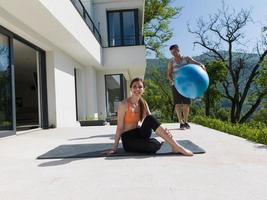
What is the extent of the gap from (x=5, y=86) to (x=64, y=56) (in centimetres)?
476

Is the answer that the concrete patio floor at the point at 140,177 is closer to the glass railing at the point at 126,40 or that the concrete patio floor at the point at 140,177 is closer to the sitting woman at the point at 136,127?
the sitting woman at the point at 136,127

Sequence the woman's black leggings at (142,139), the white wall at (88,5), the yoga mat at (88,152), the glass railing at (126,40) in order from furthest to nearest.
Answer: the glass railing at (126,40)
the white wall at (88,5)
the yoga mat at (88,152)
the woman's black leggings at (142,139)

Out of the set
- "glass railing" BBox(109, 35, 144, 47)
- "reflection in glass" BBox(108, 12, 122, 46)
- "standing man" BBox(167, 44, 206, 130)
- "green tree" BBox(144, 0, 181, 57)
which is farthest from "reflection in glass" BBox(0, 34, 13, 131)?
"green tree" BBox(144, 0, 181, 57)

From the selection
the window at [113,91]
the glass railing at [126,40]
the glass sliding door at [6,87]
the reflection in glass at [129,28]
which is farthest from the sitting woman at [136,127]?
the window at [113,91]

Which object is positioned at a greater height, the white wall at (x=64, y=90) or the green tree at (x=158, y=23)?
the green tree at (x=158, y=23)

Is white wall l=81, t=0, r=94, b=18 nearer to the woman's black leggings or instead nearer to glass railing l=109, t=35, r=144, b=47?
glass railing l=109, t=35, r=144, b=47

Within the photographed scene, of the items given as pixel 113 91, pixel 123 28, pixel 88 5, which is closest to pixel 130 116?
pixel 88 5

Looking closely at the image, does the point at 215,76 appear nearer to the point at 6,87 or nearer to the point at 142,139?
the point at 6,87

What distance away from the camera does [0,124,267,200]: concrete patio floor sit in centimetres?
259

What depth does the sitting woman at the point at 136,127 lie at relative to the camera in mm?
4301

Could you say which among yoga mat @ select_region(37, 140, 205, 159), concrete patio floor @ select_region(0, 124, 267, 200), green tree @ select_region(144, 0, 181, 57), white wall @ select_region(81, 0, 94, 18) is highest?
green tree @ select_region(144, 0, 181, 57)

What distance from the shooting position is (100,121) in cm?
1279

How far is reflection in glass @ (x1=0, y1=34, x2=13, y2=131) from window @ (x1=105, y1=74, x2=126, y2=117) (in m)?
10.7

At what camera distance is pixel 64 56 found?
1227cm
